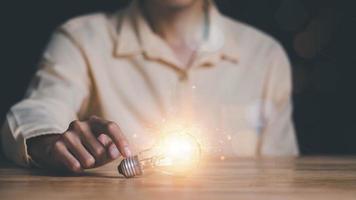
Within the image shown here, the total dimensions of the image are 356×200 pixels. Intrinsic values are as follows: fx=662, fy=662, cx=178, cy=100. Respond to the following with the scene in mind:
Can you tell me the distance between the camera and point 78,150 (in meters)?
0.87

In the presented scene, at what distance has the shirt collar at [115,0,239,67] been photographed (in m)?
1.63

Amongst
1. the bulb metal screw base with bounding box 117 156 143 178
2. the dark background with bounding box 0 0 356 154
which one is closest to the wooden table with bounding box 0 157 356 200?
the bulb metal screw base with bounding box 117 156 143 178

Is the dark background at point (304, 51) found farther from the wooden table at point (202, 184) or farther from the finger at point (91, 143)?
the finger at point (91, 143)

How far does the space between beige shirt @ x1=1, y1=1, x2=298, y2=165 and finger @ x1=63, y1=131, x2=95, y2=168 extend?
65 cm

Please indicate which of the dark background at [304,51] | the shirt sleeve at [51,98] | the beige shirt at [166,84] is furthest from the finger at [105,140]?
the dark background at [304,51]

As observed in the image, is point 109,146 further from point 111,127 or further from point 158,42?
point 158,42

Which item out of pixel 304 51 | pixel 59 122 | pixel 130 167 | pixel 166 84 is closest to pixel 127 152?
pixel 130 167

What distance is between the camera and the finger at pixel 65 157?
87 cm

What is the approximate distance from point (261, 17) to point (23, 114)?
113 cm

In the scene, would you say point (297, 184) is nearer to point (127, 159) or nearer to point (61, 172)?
point (127, 159)

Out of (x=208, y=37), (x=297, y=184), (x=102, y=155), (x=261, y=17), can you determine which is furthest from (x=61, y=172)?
(x=261, y=17)

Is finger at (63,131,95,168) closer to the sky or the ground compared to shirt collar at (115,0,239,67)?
closer to the ground

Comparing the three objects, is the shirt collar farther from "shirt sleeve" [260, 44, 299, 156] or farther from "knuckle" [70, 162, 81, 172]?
"knuckle" [70, 162, 81, 172]

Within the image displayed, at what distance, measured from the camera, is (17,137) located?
111 cm
